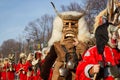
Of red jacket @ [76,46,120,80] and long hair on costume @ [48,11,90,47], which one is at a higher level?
long hair on costume @ [48,11,90,47]

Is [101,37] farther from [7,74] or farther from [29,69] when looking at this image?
[7,74]

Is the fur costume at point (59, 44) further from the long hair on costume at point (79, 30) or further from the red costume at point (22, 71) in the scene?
the red costume at point (22, 71)

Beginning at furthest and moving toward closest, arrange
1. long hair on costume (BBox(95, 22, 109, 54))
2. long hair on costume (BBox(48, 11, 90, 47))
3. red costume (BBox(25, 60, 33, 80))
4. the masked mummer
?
red costume (BBox(25, 60, 33, 80))
long hair on costume (BBox(48, 11, 90, 47))
the masked mummer
long hair on costume (BBox(95, 22, 109, 54))

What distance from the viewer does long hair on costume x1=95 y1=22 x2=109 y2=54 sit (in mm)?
6266

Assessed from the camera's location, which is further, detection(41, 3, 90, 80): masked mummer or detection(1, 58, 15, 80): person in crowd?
detection(1, 58, 15, 80): person in crowd

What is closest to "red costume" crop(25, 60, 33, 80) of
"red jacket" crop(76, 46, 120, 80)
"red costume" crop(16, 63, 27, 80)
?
"red costume" crop(16, 63, 27, 80)

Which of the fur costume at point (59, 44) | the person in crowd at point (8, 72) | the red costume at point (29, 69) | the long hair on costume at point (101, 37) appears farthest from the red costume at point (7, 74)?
the long hair on costume at point (101, 37)

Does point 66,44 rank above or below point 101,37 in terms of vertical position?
below

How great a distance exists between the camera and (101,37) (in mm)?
6285

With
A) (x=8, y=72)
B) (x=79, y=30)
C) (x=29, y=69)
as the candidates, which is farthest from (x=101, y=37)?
(x=8, y=72)

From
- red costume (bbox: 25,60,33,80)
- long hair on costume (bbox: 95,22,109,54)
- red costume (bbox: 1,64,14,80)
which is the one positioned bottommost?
red costume (bbox: 1,64,14,80)

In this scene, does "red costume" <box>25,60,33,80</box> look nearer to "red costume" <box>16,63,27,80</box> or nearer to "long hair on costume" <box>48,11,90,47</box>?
"red costume" <box>16,63,27,80</box>

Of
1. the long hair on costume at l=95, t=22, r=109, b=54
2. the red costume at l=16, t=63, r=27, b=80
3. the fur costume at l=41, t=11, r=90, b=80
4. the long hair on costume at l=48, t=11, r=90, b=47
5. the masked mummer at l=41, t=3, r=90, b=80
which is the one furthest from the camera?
the red costume at l=16, t=63, r=27, b=80

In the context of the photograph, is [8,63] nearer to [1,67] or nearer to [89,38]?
[1,67]
